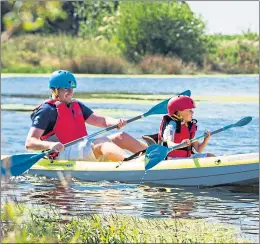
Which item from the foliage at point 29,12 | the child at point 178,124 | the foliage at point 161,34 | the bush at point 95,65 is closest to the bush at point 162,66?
the bush at point 95,65

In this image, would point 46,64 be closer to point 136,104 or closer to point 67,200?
point 136,104

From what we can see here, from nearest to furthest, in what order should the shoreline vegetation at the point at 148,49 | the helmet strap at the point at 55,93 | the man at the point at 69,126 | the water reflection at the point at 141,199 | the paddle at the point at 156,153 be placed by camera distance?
the water reflection at the point at 141,199 → the paddle at the point at 156,153 → the man at the point at 69,126 → the helmet strap at the point at 55,93 → the shoreline vegetation at the point at 148,49

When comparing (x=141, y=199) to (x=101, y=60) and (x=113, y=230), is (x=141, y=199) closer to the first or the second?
(x=113, y=230)

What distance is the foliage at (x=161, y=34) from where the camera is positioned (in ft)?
105

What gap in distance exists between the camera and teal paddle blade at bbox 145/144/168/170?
7469mm

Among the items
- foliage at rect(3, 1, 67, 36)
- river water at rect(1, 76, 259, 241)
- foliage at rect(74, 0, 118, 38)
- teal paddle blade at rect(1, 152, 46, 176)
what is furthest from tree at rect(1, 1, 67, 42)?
foliage at rect(74, 0, 118, 38)

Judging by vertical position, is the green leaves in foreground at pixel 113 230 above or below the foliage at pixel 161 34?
above

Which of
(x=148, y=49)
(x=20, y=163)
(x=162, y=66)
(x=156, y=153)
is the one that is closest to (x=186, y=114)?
(x=156, y=153)

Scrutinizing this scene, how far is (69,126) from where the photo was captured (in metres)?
8.04

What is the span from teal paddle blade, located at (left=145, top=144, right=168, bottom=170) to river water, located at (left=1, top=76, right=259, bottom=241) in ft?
0.85

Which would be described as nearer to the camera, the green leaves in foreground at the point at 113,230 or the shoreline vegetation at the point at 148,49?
the green leaves in foreground at the point at 113,230

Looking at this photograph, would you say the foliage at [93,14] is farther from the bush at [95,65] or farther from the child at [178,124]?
the child at [178,124]

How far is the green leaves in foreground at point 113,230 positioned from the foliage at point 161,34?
26213mm

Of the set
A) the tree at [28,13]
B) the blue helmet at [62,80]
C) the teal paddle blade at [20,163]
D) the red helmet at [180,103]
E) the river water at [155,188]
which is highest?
the tree at [28,13]
